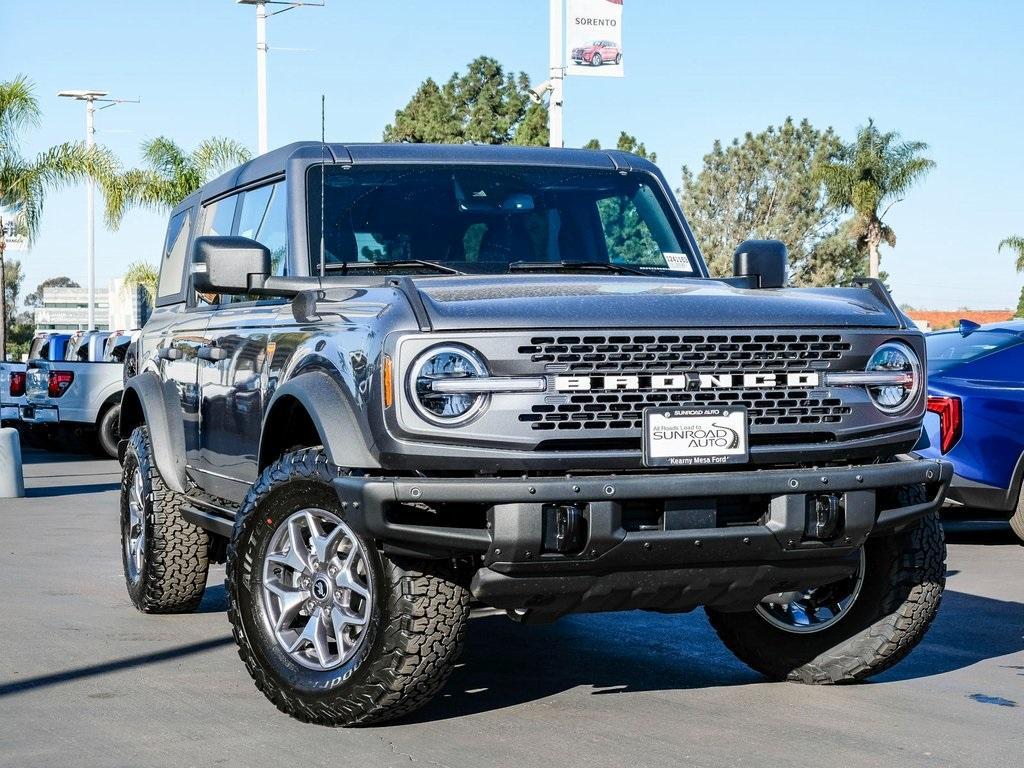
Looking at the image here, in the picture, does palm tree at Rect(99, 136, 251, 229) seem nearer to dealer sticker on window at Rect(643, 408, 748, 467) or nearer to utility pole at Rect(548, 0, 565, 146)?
utility pole at Rect(548, 0, 565, 146)

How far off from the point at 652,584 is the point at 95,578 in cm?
528

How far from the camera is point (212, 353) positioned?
6.72m

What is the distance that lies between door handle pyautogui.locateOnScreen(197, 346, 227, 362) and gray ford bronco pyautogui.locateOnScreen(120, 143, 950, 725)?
268 millimetres

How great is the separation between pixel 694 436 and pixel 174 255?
14.7 feet

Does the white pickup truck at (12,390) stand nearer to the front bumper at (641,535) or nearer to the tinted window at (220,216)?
the tinted window at (220,216)

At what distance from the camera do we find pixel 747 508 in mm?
4953

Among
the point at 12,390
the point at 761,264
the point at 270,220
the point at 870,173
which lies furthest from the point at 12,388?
the point at 870,173

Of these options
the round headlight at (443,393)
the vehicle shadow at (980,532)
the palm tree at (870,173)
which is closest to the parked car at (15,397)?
the vehicle shadow at (980,532)

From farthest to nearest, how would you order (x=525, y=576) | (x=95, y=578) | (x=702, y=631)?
1. (x=95, y=578)
2. (x=702, y=631)
3. (x=525, y=576)

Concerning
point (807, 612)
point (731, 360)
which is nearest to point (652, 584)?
point (731, 360)

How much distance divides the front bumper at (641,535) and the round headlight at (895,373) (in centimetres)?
22

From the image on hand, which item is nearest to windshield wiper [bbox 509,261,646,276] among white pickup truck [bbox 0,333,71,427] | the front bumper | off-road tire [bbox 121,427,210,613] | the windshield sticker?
the windshield sticker

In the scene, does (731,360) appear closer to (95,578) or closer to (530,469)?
(530,469)

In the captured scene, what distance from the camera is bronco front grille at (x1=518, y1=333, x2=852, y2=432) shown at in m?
4.73
